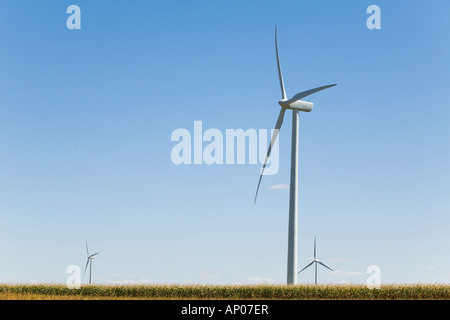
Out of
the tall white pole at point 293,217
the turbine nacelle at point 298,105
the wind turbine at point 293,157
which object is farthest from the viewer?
the turbine nacelle at point 298,105

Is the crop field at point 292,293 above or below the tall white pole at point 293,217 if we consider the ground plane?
below

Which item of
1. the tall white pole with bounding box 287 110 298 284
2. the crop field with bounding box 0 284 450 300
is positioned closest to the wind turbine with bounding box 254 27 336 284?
the tall white pole with bounding box 287 110 298 284

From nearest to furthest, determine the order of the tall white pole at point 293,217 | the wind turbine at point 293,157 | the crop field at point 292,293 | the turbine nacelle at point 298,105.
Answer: the crop field at point 292,293
the tall white pole at point 293,217
the wind turbine at point 293,157
the turbine nacelle at point 298,105

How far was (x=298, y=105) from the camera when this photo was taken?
6153 cm

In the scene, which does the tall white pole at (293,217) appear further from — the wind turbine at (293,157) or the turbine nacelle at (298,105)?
the turbine nacelle at (298,105)

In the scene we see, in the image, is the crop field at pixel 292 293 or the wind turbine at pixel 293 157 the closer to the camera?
the crop field at pixel 292 293

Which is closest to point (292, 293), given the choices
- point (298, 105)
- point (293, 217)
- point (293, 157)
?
point (293, 217)

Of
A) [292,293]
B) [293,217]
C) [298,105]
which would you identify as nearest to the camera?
[292,293]

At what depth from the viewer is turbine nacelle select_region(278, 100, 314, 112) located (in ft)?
201

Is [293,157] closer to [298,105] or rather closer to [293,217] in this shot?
[293,217]

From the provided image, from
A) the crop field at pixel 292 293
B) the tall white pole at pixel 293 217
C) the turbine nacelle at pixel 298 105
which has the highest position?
the turbine nacelle at pixel 298 105

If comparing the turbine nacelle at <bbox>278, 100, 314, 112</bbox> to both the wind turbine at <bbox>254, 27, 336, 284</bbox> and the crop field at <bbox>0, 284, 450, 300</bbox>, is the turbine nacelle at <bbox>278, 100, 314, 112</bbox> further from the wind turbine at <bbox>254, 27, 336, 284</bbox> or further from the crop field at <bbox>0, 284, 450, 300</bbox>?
the crop field at <bbox>0, 284, 450, 300</bbox>

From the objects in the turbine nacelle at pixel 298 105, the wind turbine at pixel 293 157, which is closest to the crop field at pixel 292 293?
the wind turbine at pixel 293 157

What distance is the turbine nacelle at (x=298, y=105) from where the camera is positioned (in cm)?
6122
